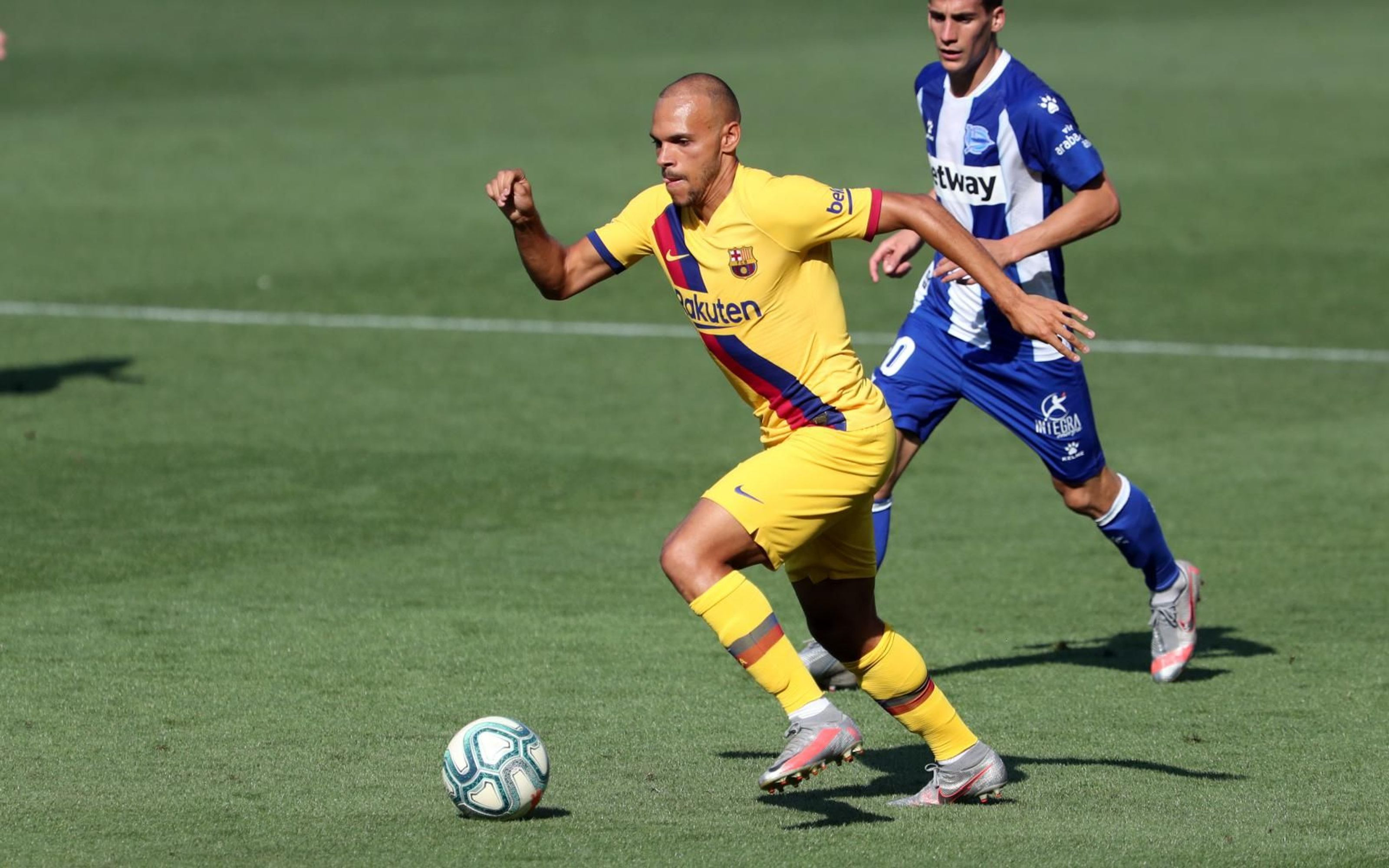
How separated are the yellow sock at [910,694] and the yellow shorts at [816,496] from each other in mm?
269

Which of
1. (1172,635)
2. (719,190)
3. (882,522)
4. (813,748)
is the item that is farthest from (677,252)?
(1172,635)

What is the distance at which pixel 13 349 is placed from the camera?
14789 millimetres

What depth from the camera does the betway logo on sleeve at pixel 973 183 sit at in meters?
8.16

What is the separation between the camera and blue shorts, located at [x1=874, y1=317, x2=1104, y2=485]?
8.24 metres

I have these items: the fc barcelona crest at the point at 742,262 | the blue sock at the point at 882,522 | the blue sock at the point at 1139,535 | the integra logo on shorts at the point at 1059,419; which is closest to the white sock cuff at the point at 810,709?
the fc barcelona crest at the point at 742,262

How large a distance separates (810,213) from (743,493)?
0.87 m

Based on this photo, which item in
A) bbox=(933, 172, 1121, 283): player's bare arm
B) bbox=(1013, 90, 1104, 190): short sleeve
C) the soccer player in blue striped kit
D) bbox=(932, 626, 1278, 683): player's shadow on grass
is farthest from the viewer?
bbox=(932, 626, 1278, 683): player's shadow on grass

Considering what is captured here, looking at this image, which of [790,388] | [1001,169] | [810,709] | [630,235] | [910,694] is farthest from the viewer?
[1001,169]

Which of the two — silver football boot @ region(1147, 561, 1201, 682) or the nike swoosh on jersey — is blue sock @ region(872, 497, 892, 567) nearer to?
silver football boot @ region(1147, 561, 1201, 682)

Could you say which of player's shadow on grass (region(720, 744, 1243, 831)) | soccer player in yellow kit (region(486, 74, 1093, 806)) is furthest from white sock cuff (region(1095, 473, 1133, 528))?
soccer player in yellow kit (region(486, 74, 1093, 806))

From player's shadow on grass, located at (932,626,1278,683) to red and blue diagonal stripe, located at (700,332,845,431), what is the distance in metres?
2.29

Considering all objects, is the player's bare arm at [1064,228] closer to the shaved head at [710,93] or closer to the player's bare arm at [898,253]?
the player's bare arm at [898,253]

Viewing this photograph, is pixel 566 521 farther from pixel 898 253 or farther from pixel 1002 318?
pixel 1002 318

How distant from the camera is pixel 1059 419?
8242mm
